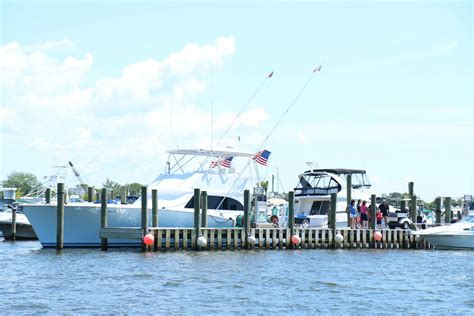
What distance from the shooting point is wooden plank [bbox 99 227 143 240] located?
31.5 meters

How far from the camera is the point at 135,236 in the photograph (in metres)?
31.6

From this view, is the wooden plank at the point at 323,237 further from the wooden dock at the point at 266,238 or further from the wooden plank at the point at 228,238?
the wooden plank at the point at 228,238

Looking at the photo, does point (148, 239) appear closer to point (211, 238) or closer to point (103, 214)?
point (103, 214)

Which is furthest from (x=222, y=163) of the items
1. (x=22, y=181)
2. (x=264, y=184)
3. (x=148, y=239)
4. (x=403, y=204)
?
(x=22, y=181)

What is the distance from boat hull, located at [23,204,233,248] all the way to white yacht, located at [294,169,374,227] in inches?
324

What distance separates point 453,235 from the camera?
3556cm

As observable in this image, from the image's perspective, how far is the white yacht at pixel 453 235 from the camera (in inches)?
1399

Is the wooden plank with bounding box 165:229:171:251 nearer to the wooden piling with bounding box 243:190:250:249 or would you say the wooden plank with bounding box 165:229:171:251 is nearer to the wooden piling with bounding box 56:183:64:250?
the wooden piling with bounding box 243:190:250:249

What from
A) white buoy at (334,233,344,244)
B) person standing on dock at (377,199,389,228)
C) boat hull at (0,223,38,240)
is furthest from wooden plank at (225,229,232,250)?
boat hull at (0,223,38,240)

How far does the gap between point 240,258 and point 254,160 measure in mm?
8786

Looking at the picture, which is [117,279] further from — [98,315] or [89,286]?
[98,315]

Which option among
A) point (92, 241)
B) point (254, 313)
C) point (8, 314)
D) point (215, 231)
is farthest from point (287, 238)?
point (8, 314)

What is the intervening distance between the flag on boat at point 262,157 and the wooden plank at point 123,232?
8.05 meters

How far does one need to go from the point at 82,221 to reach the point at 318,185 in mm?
12832
